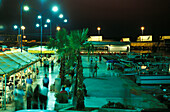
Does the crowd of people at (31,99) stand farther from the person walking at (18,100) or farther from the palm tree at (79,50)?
the palm tree at (79,50)

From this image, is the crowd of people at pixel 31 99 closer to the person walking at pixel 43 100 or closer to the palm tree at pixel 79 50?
the person walking at pixel 43 100

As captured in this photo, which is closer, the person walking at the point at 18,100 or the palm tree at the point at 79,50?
the person walking at the point at 18,100

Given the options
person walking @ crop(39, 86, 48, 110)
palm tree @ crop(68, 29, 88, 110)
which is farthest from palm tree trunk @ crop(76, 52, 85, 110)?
person walking @ crop(39, 86, 48, 110)

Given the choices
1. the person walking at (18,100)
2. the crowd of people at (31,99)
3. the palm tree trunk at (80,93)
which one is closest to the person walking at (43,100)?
the crowd of people at (31,99)

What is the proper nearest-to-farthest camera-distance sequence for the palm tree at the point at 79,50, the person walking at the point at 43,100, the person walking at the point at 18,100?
the person walking at the point at 18,100 < the palm tree at the point at 79,50 < the person walking at the point at 43,100

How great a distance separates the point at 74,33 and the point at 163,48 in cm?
11921

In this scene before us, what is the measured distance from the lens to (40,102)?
37.7ft

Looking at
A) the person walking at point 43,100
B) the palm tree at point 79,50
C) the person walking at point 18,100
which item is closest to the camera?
the person walking at point 18,100

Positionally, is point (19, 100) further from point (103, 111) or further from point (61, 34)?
point (61, 34)

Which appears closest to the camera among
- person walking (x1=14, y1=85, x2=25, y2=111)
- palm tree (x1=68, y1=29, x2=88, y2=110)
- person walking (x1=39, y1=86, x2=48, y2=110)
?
person walking (x1=14, y1=85, x2=25, y2=111)

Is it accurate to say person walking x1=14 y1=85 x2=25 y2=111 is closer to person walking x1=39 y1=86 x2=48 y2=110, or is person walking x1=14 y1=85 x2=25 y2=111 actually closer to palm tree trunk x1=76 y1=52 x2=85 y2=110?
person walking x1=39 y1=86 x2=48 y2=110

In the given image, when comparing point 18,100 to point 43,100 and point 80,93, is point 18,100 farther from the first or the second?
point 80,93

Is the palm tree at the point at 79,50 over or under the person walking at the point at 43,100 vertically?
over

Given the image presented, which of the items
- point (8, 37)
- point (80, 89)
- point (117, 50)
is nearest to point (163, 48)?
point (117, 50)
